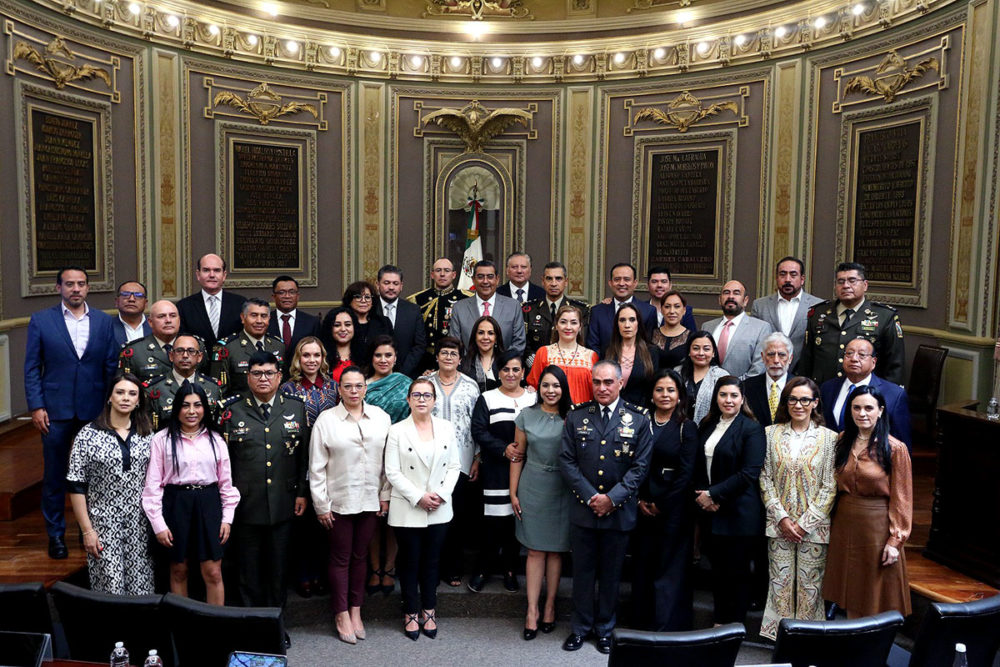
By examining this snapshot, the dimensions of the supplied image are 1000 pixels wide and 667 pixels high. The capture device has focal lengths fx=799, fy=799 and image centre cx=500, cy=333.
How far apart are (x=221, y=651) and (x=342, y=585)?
61.3 inches

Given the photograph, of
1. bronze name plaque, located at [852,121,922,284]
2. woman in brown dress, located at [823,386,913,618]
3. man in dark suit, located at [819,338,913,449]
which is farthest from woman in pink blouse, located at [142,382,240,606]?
bronze name plaque, located at [852,121,922,284]

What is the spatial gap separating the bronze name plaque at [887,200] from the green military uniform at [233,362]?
17.6 feet

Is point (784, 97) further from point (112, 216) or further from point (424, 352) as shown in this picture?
point (112, 216)

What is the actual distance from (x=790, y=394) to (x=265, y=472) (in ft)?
8.60

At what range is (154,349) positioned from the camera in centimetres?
422

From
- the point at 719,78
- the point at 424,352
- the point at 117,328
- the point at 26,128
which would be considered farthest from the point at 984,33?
the point at 26,128

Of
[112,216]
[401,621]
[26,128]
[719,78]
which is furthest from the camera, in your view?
[719,78]

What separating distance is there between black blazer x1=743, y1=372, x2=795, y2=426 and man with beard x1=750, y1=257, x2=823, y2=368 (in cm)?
Result: 84

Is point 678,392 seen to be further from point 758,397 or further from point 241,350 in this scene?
point 241,350

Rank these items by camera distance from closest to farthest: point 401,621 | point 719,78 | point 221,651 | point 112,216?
point 221,651, point 401,621, point 112,216, point 719,78

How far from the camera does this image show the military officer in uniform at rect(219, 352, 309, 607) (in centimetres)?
396

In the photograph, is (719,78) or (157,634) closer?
(157,634)

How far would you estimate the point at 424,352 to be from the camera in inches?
206

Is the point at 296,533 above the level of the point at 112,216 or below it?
below
